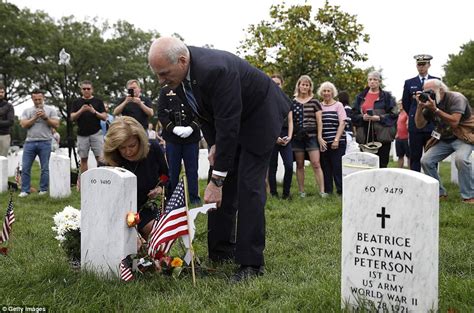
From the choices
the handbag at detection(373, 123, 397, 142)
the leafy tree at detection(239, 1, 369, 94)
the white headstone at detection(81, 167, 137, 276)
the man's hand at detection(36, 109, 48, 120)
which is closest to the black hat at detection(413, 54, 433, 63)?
the handbag at detection(373, 123, 397, 142)

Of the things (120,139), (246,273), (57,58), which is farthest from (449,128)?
(57,58)

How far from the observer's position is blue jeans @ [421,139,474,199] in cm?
739

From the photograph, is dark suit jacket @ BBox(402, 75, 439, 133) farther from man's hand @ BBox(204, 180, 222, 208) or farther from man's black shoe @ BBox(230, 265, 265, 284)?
man's hand @ BBox(204, 180, 222, 208)

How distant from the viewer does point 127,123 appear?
4.39 meters

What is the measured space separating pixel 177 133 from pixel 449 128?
4073 millimetres

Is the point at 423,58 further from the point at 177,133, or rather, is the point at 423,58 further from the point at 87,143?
the point at 87,143

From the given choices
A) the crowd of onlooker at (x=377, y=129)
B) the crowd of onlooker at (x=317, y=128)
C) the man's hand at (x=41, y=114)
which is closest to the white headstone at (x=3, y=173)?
the crowd of onlooker at (x=317, y=128)

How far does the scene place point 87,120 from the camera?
983cm

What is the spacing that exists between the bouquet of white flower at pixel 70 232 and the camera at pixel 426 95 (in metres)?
5.01

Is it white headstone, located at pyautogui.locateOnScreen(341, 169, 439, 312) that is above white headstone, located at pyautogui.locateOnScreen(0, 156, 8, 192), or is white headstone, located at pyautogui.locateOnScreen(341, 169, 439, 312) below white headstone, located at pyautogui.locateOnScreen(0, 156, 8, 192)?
above

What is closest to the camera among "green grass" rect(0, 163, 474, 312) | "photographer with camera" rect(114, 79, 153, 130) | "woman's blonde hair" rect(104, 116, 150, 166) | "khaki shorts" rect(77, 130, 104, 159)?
"green grass" rect(0, 163, 474, 312)

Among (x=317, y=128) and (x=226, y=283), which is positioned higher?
(x=317, y=128)

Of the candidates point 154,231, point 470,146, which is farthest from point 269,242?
point 470,146

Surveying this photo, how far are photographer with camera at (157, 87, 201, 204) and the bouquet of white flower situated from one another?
333 cm
